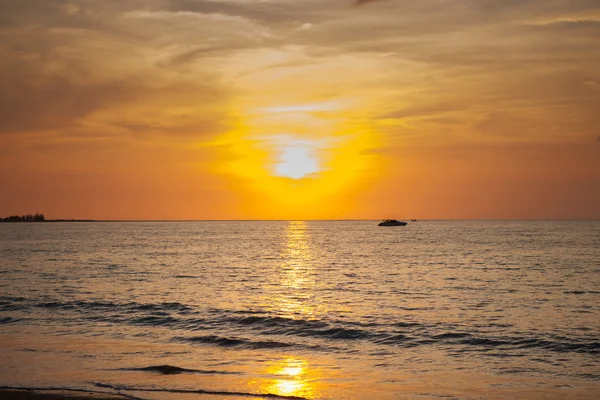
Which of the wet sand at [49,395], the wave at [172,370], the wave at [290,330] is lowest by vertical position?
the wave at [290,330]

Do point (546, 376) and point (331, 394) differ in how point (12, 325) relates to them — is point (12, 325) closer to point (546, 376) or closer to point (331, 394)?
point (331, 394)

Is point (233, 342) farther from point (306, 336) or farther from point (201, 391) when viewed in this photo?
point (201, 391)

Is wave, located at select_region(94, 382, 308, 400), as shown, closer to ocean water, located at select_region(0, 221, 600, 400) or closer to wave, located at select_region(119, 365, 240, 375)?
ocean water, located at select_region(0, 221, 600, 400)

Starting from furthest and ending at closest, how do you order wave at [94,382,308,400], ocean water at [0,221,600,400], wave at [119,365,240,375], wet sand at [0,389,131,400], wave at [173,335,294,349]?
wave at [173,335,294,349] → wave at [119,365,240,375] → ocean water at [0,221,600,400] → wave at [94,382,308,400] → wet sand at [0,389,131,400]

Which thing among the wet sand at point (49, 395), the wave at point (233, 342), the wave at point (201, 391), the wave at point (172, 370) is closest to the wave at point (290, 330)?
the wave at point (233, 342)

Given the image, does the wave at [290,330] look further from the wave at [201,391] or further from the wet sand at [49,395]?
the wet sand at [49,395]

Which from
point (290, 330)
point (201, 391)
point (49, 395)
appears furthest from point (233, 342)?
point (49, 395)

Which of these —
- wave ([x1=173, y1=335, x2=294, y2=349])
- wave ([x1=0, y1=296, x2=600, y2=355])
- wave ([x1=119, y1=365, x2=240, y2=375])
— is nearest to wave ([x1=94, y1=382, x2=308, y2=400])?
wave ([x1=119, y1=365, x2=240, y2=375])

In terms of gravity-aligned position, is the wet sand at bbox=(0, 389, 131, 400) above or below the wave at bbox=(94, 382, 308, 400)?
above

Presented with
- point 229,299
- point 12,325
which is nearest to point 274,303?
point 229,299

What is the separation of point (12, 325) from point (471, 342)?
79.6ft

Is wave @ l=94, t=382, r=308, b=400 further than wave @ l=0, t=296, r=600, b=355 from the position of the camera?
No

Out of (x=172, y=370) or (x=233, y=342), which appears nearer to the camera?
(x=172, y=370)

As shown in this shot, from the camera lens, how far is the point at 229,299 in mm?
45844
